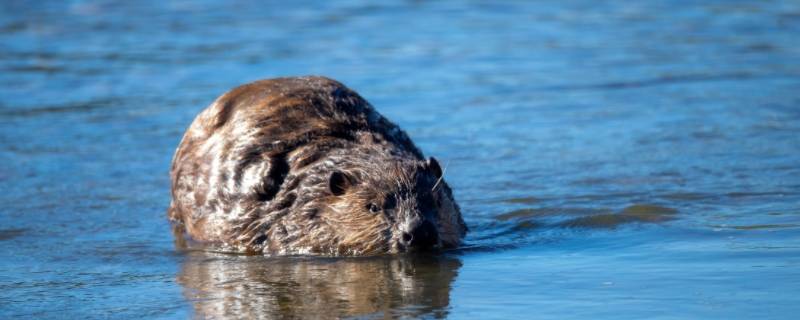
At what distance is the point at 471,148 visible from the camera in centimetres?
1169

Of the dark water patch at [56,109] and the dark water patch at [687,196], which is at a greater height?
the dark water patch at [56,109]

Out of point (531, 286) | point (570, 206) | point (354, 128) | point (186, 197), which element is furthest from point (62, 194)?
point (531, 286)

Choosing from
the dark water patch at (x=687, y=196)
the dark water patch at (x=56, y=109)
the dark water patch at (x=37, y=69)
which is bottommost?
the dark water patch at (x=687, y=196)

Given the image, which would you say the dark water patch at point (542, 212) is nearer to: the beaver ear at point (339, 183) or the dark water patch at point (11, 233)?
the beaver ear at point (339, 183)

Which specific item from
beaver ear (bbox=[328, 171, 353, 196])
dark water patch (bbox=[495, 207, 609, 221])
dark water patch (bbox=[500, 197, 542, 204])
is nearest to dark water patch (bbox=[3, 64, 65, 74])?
dark water patch (bbox=[500, 197, 542, 204])

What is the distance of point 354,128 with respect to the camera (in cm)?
886

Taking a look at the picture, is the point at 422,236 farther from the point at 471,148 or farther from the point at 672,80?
the point at 672,80

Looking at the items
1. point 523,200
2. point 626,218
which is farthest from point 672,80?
point 626,218

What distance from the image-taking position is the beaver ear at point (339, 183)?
8.12 m

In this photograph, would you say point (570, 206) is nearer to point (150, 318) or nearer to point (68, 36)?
point (150, 318)

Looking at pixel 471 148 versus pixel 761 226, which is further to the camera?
pixel 471 148

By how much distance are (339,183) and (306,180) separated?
1.03ft

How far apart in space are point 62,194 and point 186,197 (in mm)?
1624

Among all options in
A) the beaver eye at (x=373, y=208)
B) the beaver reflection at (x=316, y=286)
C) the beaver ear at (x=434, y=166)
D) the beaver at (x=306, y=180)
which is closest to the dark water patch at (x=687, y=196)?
the beaver at (x=306, y=180)
